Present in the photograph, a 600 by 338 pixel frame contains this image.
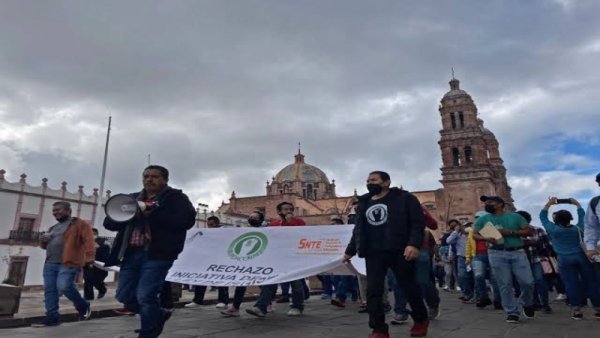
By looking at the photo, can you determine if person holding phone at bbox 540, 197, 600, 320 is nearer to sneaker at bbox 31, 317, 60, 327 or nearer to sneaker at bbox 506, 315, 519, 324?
sneaker at bbox 506, 315, 519, 324

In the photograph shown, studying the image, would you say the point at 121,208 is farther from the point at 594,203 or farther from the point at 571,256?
the point at 571,256

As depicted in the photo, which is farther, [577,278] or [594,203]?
[577,278]

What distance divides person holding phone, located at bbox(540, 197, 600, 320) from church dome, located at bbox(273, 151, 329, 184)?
66.9 meters

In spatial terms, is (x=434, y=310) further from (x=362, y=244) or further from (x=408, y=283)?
(x=362, y=244)

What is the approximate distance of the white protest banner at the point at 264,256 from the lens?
6535 mm

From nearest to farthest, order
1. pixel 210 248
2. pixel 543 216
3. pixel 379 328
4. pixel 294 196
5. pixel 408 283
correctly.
Result: pixel 379 328 → pixel 408 283 → pixel 543 216 → pixel 210 248 → pixel 294 196

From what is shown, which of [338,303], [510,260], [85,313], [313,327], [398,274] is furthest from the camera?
[338,303]

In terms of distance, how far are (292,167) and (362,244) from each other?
72780 millimetres

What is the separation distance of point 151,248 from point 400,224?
258 centimetres

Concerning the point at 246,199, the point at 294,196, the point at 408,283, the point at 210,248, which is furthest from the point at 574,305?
the point at 246,199

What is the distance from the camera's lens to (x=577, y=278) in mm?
6477

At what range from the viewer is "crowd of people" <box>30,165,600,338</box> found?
4.09 m

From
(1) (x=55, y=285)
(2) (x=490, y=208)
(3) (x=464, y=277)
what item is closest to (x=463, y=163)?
(3) (x=464, y=277)

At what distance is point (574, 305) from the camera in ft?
20.5
